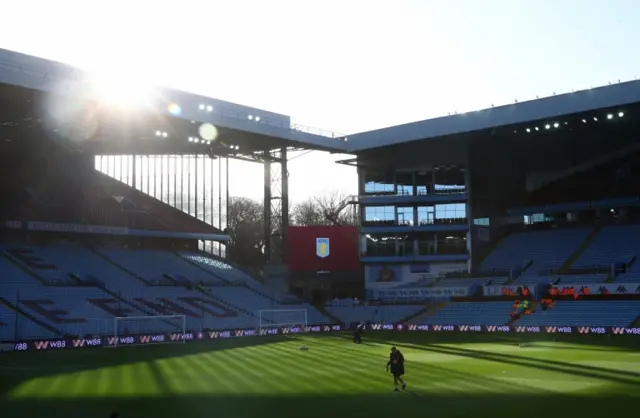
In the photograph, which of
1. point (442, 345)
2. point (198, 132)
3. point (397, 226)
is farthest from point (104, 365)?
point (397, 226)

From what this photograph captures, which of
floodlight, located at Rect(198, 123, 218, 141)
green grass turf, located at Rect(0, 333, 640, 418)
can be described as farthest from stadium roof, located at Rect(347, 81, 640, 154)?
green grass turf, located at Rect(0, 333, 640, 418)

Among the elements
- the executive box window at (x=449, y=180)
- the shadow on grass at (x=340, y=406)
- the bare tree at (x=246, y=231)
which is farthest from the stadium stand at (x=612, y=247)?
the bare tree at (x=246, y=231)

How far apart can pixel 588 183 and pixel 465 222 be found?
1302 centimetres

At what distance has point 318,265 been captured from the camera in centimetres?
7206

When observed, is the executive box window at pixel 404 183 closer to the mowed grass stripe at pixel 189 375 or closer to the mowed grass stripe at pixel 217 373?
the mowed grass stripe at pixel 217 373

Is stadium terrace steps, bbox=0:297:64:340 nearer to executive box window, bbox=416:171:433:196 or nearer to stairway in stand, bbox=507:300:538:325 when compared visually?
stairway in stand, bbox=507:300:538:325

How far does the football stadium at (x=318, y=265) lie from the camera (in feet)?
93.1

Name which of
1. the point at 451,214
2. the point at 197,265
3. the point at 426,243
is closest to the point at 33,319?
the point at 197,265

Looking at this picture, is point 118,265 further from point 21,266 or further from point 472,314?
point 472,314

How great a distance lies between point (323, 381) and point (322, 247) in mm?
44266

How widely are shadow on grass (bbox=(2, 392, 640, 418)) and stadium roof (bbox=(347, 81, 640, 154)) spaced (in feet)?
109

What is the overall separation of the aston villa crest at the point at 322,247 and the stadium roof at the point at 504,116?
1015 cm

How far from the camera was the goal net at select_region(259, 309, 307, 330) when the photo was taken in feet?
202

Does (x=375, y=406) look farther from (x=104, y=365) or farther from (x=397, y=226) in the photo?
(x=397, y=226)
